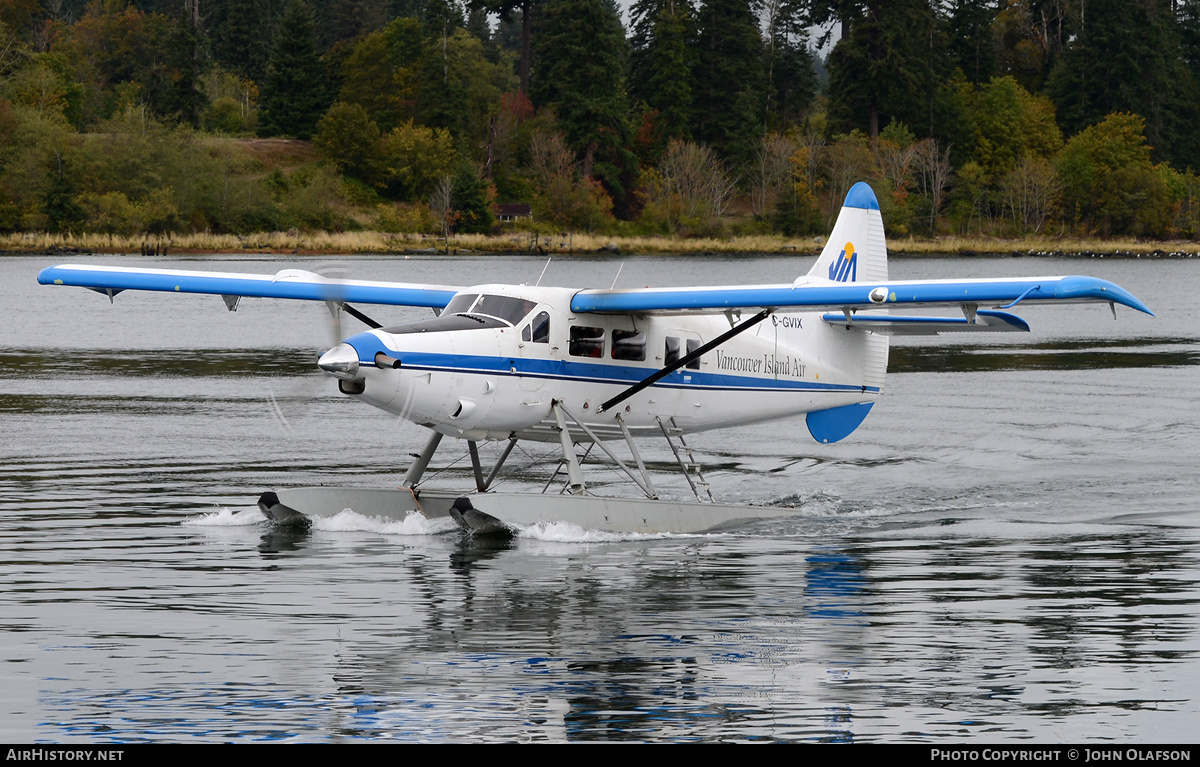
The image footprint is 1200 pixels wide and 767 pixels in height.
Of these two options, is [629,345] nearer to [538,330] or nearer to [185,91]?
[538,330]

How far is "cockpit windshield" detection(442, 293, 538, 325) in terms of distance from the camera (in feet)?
41.4

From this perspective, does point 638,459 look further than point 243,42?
No

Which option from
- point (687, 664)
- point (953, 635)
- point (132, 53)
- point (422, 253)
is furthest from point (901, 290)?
point (132, 53)

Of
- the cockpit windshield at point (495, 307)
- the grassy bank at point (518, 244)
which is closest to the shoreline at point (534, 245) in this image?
the grassy bank at point (518, 244)

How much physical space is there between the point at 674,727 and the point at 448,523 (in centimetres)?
628

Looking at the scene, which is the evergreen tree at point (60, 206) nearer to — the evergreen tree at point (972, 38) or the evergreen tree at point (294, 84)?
the evergreen tree at point (294, 84)

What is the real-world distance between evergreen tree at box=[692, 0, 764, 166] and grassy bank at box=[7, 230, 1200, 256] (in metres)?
13.9

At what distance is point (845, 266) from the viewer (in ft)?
51.4

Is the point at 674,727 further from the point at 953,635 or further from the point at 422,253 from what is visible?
the point at 422,253

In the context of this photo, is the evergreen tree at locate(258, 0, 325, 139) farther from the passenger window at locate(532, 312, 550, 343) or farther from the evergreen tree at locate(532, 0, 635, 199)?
the passenger window at locate(532, 312, 550, 343)

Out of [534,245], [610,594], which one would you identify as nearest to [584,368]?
[610,594]

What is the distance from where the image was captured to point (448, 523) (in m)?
13.3

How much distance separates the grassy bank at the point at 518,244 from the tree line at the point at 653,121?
2631 mm

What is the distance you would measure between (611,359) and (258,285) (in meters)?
3.82
